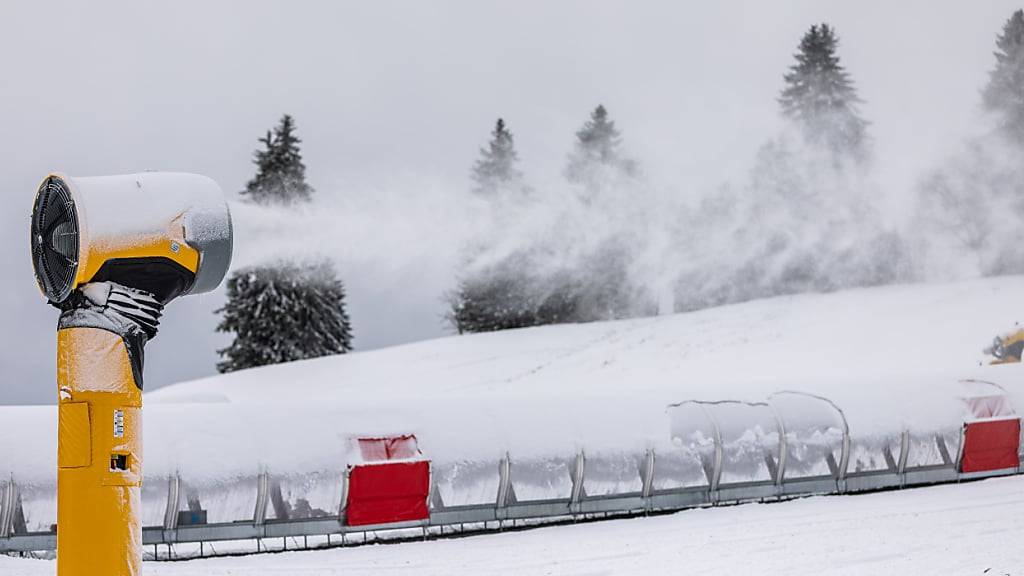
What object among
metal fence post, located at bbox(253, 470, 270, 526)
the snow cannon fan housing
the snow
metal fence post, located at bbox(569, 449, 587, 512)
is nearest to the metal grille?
the snow cannon fan housing

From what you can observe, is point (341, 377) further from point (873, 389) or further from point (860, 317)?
point (873, 389)

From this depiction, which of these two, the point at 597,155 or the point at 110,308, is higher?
the point at 597,155

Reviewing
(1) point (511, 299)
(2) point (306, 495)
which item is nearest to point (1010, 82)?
(1) point (511, 299)

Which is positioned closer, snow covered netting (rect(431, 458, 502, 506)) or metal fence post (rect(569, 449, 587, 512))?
snow covered netting (rect(431, 458, 502, 506))

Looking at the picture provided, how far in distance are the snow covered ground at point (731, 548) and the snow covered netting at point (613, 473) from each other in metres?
0.59

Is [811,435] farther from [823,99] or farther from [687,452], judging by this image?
[823,99]

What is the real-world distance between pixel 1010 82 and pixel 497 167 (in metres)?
26.2

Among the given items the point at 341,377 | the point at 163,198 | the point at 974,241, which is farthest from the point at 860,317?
the point at 163,198

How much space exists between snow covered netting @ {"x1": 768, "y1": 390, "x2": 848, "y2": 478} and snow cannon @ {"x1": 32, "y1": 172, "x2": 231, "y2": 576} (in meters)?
12.9

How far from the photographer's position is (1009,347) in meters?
30.6

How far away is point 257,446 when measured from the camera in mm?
14180

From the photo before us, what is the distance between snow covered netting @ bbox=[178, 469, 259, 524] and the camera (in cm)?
1369

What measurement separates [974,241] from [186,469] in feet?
137

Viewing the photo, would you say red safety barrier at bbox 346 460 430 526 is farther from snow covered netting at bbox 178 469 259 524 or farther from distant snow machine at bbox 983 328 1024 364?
distant snow machine at bbox 983 328 1024 364
